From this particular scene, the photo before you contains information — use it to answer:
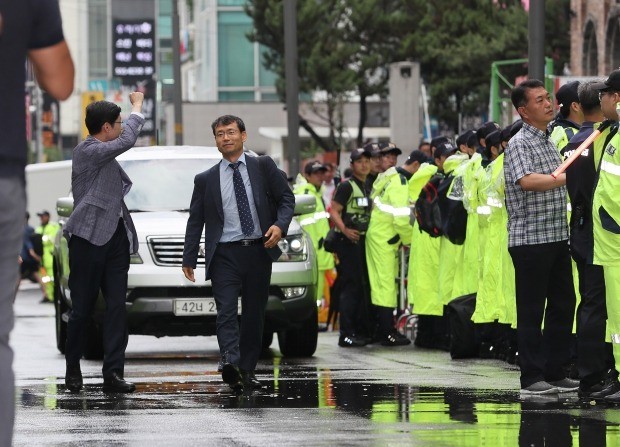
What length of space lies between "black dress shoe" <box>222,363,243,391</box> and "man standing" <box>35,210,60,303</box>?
810 inches

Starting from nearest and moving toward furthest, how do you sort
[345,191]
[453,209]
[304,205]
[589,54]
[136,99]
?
[136,99], [304,205], [453,209], [345,191], [589,54]

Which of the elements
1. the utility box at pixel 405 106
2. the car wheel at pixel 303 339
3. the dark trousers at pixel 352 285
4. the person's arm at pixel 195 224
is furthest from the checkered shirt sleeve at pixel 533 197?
the utility box at pixel 405 106

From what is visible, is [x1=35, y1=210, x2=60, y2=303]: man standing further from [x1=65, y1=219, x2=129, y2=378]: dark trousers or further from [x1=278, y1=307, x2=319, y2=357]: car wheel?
[x1=65, y1=219, x2=129, y2=378]: dark trousers

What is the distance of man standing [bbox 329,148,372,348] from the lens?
1725 centimetres

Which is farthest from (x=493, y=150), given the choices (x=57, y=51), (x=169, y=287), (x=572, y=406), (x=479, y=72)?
(x=479, y=72)

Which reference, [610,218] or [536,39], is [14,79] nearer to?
[610,218]

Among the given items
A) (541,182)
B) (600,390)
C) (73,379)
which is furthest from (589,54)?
(600,390)

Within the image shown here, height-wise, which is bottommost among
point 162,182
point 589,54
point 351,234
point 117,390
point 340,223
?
point 117,390

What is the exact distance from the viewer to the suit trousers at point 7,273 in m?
5.78

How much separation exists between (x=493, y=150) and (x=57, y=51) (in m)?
8.23

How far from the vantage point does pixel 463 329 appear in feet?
48.2

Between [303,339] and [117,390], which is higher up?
[117,390]

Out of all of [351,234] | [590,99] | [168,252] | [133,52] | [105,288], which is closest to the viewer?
[590,99]

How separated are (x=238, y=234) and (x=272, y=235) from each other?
0.25 meters
